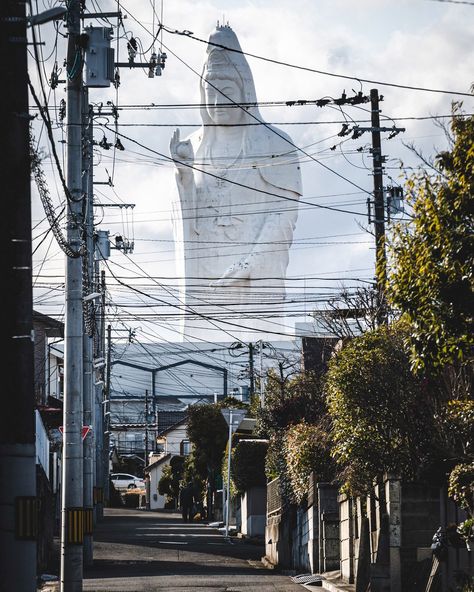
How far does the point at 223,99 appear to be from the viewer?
6091 centimetres

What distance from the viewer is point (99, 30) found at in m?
19.5

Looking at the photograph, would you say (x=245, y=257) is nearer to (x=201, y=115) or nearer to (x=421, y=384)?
(x=201, y=115)

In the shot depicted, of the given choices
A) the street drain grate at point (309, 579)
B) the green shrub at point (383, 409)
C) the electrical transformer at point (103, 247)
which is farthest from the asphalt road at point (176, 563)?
A: the electrical transformer at point (103, 247)

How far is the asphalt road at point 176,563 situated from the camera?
67.7 ft

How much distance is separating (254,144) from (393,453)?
44.9 meters

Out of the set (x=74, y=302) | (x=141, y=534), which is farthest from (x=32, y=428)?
(x=141, y=534)

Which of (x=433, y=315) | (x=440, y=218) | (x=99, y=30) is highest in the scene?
(x=99, y=30)

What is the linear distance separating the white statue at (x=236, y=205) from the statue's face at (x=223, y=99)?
0.06 m

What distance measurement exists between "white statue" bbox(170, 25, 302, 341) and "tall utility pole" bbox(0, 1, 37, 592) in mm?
47174

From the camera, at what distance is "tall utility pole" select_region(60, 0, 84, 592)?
61.5 feet

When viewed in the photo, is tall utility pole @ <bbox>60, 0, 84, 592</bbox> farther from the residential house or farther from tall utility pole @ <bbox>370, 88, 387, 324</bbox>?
the residential house

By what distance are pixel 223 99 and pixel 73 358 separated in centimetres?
4276

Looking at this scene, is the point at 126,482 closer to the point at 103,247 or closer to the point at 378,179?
the point at 103,247

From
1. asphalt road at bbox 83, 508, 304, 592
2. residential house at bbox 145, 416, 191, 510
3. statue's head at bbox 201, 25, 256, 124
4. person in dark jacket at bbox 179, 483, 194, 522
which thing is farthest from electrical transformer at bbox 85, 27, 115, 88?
residential house at bbox 145, 416, 191, 510
